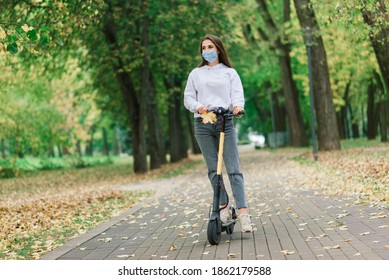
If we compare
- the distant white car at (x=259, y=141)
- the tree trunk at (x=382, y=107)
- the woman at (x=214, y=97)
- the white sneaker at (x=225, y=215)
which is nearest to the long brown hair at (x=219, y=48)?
the woman at (x=214, y=97)

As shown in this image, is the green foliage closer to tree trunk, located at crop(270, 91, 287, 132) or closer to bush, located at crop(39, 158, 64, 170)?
bush, located at crop(39, 158, 64, 170)

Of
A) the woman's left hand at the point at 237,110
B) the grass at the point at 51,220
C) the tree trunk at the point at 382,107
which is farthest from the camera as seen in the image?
the tree trunk at the point at 382,107

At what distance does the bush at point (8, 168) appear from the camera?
31.1m

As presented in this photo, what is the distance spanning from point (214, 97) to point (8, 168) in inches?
1015

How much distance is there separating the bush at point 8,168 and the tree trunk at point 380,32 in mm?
19334

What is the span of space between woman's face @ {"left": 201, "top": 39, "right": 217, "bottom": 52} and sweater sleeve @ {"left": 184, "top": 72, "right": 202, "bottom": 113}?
12.3 inches

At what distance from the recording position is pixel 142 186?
18891mm

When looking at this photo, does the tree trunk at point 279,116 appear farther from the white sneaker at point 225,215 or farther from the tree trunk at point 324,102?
the white sneaker at point 225,215

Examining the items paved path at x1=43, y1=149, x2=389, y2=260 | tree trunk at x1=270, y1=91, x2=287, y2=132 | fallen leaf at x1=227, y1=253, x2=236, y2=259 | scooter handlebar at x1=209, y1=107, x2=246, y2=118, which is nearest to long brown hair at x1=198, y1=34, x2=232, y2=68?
scooter handlebar at x1=209, y1=107, x2=246, y2=118

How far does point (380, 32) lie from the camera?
1609 cm
